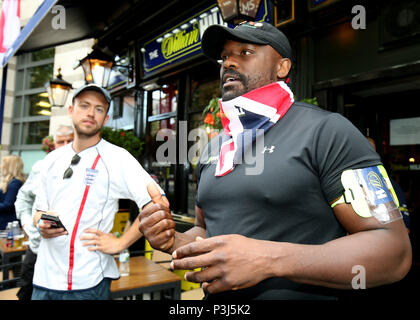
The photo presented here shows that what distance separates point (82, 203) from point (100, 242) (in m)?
0.34

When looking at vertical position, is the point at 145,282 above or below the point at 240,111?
below

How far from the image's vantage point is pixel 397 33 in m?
3.64

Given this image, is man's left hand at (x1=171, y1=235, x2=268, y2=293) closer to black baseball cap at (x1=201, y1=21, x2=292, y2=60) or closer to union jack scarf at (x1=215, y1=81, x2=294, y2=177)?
union jack scarf at (x1=215, y1=81, x2=294, y2=177)

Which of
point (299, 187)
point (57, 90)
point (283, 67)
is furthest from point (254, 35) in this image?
point (57, 90)

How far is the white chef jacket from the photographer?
230 cm

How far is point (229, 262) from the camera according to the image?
935 mm

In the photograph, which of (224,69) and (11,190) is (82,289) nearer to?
(224,69)

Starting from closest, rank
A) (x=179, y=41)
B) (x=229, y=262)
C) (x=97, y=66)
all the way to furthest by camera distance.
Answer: (x=229, y=262)
(x=97, y=66)
(x=179, y=41)

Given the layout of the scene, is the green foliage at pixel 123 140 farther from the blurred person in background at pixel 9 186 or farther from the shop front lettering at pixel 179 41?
the shop front lettering at pixel 179 41

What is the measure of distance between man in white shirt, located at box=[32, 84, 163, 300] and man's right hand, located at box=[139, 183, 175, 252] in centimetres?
98

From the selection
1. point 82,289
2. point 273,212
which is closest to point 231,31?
point 273,212

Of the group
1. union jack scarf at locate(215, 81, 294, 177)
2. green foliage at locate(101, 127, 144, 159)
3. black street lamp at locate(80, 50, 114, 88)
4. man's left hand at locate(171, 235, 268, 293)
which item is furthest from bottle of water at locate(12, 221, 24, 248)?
man's left hand at locate(171, 235, 268, 293)

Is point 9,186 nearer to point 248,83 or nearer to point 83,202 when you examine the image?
point 83,202

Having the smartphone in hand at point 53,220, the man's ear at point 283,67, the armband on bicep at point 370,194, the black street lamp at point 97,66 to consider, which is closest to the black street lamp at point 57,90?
the black street lamp at point 97,66
